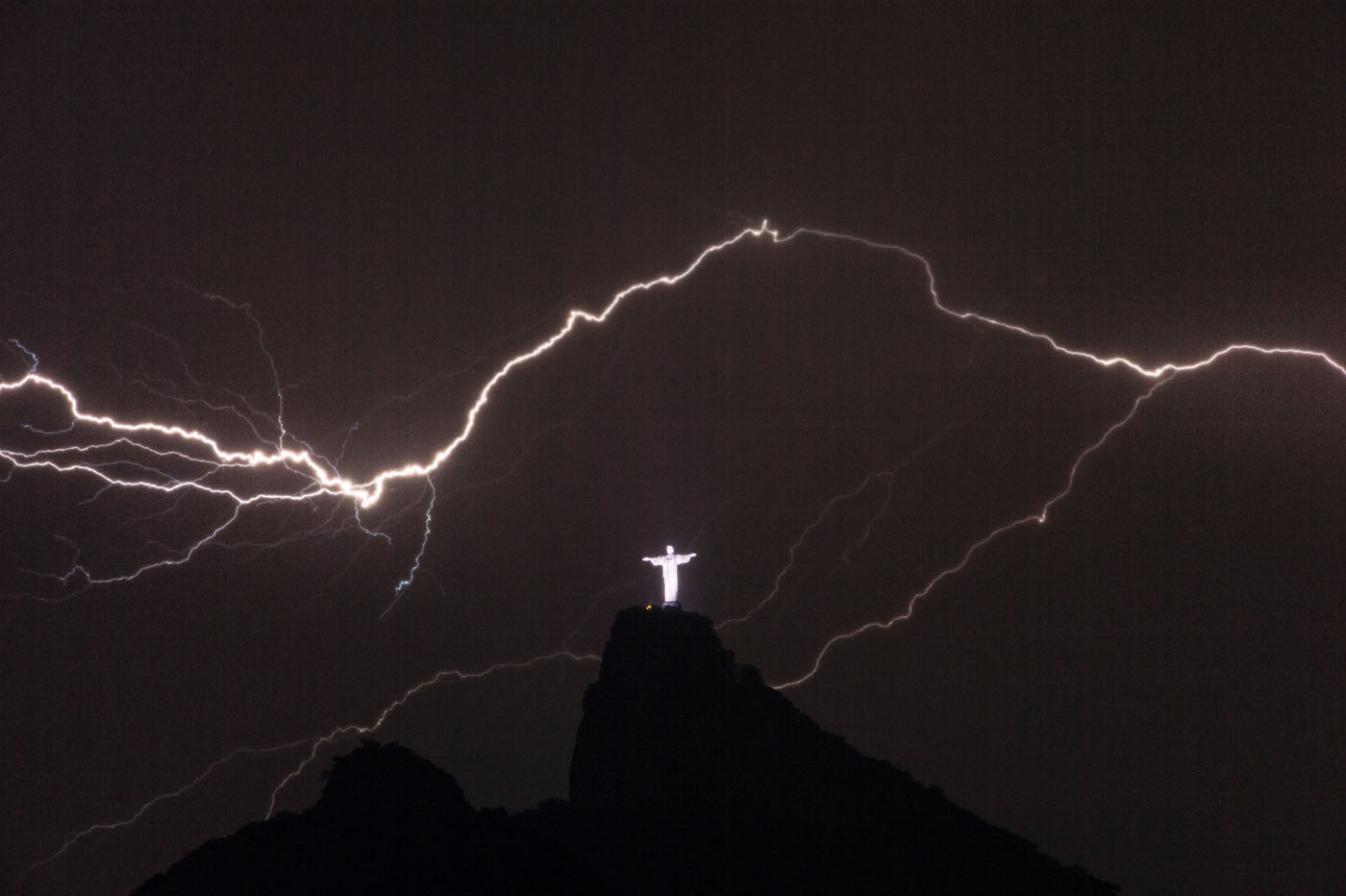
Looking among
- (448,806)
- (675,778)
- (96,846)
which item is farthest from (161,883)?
(96,846)

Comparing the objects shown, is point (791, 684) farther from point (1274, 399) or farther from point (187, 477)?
point (187, 477)

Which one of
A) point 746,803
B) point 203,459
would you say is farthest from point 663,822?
point 203,459

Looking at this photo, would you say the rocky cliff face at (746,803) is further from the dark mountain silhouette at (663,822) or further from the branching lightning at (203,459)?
the branching lightning at (203,459)

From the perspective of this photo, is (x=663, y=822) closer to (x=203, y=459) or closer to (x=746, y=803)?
(x=746, y=803)

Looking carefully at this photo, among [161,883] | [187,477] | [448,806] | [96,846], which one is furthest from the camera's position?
[96,846]

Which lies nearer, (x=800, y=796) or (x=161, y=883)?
(x=161, y=883)

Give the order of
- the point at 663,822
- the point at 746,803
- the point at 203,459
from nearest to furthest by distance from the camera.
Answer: the point at 746,803, the point at 663,822, the point at 203,459

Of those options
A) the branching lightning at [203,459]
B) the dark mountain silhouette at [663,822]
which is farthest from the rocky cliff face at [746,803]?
the branching lightning at [203,459]

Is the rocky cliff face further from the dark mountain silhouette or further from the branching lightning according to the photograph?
the branching lightning
